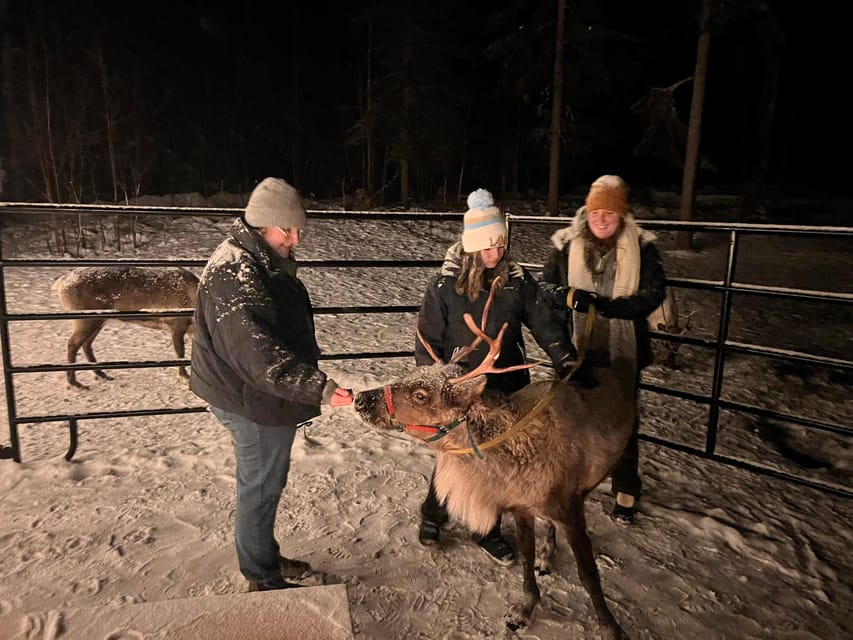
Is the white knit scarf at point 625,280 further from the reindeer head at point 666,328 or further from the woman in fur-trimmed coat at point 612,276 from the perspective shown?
the reindeer head at point 666,328

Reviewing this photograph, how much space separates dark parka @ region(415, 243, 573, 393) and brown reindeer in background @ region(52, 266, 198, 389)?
362cm

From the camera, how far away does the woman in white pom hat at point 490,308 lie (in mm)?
2783

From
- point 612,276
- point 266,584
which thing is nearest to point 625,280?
point 612,276

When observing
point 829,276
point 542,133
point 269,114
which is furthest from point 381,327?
point 269,114

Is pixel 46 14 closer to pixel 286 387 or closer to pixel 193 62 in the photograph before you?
pixel 193 62

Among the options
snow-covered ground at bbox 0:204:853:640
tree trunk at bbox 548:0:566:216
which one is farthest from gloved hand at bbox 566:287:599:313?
tree trunk at bbox 548:0:566:216

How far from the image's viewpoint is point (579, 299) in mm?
3053

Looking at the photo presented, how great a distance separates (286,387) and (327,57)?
84.0ft

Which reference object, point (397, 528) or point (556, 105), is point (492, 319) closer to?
point (397, 528)

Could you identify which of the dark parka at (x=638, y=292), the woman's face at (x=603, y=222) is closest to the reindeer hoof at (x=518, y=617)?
the dark parka at (x=638, y=292)

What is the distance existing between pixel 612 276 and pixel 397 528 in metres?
1.80

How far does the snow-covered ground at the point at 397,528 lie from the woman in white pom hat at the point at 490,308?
0.49 meters

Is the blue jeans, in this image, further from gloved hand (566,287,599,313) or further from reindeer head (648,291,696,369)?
reindeer head (648,291,696,369)

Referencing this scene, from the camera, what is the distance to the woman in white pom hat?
2783 millimetres
